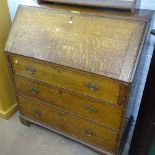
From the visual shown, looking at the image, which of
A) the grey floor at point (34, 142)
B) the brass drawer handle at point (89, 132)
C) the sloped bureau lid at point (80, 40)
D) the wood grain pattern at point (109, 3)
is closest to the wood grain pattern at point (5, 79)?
the grey floor at point (34, 142)

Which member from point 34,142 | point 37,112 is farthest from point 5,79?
point 34,142

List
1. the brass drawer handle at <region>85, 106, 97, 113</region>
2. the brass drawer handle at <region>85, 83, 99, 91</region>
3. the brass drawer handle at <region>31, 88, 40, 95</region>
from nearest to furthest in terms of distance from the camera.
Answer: the brass drawer handle at <region>85, 83, 99, 91</region> → the brass drawer handle at <region>85, 106, 97, 113</region> → the brass drawer handle at <region>31, 88, 40, 95</region>

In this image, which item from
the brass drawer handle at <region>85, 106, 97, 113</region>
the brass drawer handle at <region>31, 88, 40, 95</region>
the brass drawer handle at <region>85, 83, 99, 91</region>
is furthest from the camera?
the brass drawer handle at <region>31, 88, 40, 95</region>

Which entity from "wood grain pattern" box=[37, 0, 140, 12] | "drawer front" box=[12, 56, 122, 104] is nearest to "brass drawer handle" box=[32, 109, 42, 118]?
"drawer front" box=[12, 56, 122, 104]

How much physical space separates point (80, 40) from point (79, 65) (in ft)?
0.55

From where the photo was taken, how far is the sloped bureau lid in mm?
1190

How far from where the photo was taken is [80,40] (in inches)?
51.9

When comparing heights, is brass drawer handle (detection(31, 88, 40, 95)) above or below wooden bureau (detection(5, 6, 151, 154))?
below

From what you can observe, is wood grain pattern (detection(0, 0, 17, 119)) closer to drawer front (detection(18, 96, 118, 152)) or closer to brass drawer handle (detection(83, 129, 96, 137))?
drawer front (detection(18, 96, 118, 152))

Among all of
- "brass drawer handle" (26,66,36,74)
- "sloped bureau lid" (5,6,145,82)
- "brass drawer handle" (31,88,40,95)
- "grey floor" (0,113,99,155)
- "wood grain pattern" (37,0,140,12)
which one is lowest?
"grey floor" (0,113,99,155)

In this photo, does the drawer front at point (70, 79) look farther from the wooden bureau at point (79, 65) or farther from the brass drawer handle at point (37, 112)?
the brass drawer handle at point (37, 112)

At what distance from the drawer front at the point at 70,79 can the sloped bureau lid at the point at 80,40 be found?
0.06 metres

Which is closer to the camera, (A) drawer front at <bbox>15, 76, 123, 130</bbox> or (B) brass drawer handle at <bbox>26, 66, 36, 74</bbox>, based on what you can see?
(A) drawer front at <bbox>15, 76, 123, 130</bbox>

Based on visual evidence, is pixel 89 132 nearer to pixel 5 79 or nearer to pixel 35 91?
pixel 35 91
